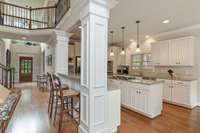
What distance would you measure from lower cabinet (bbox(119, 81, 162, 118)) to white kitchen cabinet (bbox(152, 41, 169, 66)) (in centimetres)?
204

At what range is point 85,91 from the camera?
8.05ft

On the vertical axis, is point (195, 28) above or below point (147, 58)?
above

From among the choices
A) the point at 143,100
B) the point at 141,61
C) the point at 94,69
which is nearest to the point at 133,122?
the point at 143,100

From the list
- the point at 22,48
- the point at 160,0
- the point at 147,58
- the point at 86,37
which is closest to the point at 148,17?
the point at 160,0

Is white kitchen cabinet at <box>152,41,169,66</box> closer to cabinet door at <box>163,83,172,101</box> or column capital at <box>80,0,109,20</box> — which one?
cabinet door at <box>163,83,172,101</box>

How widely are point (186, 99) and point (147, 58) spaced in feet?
9.04

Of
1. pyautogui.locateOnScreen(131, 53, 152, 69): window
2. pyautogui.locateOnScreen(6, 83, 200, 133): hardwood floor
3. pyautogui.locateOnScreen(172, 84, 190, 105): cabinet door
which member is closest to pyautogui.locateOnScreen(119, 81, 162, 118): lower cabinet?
pyautogui.locateOnScreen(6, 83, 200, 133): hardwood floor

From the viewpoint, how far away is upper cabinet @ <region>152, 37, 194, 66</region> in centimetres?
460

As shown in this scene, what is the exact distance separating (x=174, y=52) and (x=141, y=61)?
2.07 m

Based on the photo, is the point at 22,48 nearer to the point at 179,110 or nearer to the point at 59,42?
the point at 59,42

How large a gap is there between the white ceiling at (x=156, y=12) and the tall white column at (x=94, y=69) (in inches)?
34.6

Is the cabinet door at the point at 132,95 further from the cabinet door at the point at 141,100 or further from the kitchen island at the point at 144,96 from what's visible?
the cabinet door at the point at 141,100

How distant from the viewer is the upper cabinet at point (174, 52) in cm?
460

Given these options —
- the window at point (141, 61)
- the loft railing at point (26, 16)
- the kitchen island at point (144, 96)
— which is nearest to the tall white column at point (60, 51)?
the loft railing at point (26, 16)
